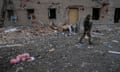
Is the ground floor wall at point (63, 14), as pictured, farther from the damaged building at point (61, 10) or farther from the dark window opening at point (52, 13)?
the dark window opening at point (52, 13)

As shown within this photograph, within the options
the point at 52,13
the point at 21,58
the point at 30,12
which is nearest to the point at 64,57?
the point at 21,58

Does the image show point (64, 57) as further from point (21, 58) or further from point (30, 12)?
point (30, 12)

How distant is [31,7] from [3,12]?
2.89 m

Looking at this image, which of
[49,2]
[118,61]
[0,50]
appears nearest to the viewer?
[118,61]

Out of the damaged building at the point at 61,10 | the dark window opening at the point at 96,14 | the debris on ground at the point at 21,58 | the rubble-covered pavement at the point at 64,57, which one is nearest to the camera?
the rubble-covered pavement at the point at 64,57

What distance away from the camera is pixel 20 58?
8688mm

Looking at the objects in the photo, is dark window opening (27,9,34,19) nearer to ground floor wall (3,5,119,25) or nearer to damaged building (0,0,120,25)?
damaged building (0,0,120,25)

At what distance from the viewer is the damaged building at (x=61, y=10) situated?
64.4 ft

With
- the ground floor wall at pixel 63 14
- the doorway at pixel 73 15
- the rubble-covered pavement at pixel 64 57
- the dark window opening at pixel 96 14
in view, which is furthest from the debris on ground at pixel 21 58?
the dark window opening at pixel 96 14

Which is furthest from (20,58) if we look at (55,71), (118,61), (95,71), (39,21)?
(39,21)

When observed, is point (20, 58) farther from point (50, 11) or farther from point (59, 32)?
point (50, 11)

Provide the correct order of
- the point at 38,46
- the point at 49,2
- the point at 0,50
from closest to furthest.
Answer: the point at 0,50
the point at 38,46
the point at 49,2

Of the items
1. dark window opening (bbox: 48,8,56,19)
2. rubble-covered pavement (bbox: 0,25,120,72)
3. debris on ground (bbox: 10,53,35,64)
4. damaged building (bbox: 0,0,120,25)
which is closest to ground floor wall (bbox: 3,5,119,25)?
damaged building (bbox: 0,0,120,25)

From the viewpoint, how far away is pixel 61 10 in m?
19.7
